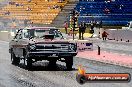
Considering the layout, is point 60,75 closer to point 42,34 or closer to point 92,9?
point 42,34

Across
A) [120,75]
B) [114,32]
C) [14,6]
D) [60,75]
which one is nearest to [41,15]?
[14,6]

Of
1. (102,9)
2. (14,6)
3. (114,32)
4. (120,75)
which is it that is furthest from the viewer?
(14,6)

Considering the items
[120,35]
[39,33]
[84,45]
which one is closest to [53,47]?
[39,33]

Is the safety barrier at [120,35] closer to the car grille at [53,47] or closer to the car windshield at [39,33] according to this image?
the car windshield at [39,33]

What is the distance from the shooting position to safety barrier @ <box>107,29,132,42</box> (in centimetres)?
4553

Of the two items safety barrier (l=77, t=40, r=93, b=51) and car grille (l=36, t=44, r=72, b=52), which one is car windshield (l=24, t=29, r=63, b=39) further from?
safety barrier (l=77, t=40, r=93, b=51)

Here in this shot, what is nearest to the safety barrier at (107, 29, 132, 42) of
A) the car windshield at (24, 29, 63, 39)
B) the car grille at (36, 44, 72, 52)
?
the car windshield at (24, 29, 63, 39)

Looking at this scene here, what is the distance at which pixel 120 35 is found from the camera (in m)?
47.9

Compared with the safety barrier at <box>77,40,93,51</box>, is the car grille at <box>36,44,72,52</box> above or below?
above

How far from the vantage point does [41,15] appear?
77.1 metres

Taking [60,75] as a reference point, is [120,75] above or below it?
above

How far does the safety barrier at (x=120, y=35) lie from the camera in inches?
1793

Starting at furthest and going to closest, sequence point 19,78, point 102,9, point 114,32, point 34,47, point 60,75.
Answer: point 102,9 → point 114,32 → point 34,47 → point 60,75 → point 19,78

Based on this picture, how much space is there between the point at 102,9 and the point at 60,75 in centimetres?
5739
